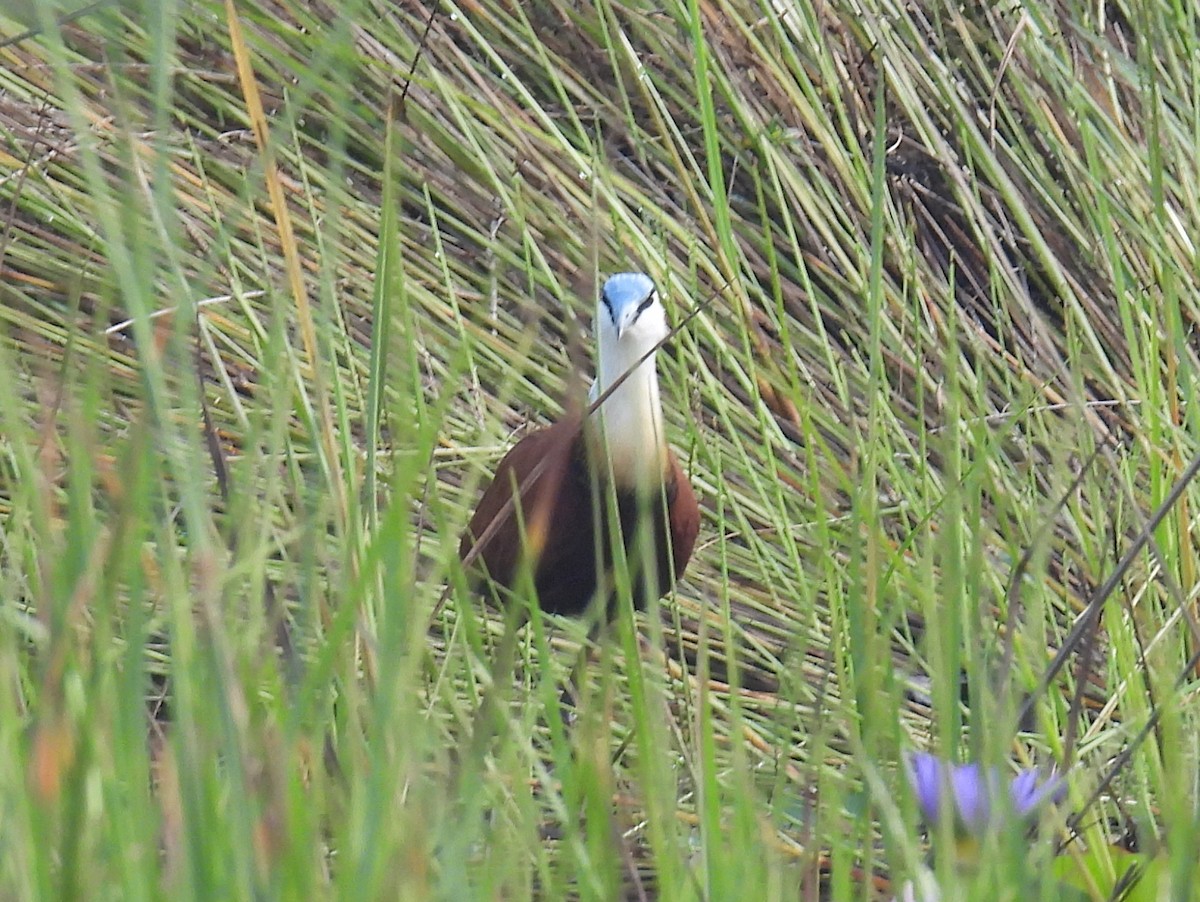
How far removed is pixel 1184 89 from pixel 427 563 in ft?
3.66

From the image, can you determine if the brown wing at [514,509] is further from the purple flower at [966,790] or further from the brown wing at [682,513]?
the purple flower at [966,790]

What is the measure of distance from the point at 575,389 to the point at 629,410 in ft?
4.53

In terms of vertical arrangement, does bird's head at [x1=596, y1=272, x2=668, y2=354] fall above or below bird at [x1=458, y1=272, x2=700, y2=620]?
above

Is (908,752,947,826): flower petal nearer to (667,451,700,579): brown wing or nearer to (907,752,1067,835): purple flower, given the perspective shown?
(907,752,1067,835): purple flower

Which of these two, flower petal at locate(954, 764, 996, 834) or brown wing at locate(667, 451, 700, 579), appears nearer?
flower petal at locate(954, 764, 996, 834)

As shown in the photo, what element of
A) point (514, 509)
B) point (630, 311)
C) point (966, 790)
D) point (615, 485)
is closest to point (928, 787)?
point (966, 790)

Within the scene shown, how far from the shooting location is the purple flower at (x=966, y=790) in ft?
2.29

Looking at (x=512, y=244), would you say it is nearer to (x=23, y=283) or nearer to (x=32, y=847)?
(x=23, y=283)

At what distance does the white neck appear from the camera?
197cm

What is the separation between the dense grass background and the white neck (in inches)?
2.5

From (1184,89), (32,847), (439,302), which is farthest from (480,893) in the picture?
(1184,89)

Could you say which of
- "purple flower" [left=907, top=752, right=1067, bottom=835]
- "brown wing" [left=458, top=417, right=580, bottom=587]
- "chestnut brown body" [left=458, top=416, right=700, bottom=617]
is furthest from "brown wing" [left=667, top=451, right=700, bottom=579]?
"purple flower" [left=907, top=752, right=1067, bottom=835]

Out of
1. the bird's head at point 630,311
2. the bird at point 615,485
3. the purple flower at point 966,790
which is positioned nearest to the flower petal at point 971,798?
the purple flower at point 966,790

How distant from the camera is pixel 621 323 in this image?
6.35ft
